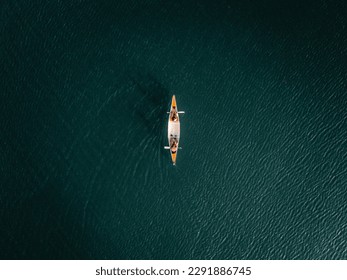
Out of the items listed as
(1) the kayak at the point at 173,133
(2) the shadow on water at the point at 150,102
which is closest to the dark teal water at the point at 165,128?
(2) the shadow on water at the point at 150,102

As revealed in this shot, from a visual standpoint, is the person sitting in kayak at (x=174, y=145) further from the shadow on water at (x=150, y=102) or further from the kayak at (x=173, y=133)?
the shadow on water at (x=150, y=102)

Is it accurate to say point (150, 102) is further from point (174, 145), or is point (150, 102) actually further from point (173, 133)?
point (174, 145)

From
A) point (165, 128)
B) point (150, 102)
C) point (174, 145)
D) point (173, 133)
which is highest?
point (150, 102)

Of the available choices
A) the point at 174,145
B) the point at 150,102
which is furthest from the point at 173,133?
the point at 150,102

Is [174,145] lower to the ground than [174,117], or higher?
lower

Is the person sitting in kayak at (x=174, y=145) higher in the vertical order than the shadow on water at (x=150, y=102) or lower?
lower

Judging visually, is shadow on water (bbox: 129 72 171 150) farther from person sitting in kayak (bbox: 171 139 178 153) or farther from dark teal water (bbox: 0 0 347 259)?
person sitting in kayak (bbox: 171 139 178 153)

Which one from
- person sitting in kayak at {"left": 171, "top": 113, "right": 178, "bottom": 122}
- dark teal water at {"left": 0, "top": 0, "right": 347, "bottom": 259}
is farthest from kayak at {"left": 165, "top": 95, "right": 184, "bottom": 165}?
dark teal water at {"left": 0, "top": 0, "right": 347, "bottom": 259}

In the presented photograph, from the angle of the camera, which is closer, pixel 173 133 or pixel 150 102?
pixel 173 133
